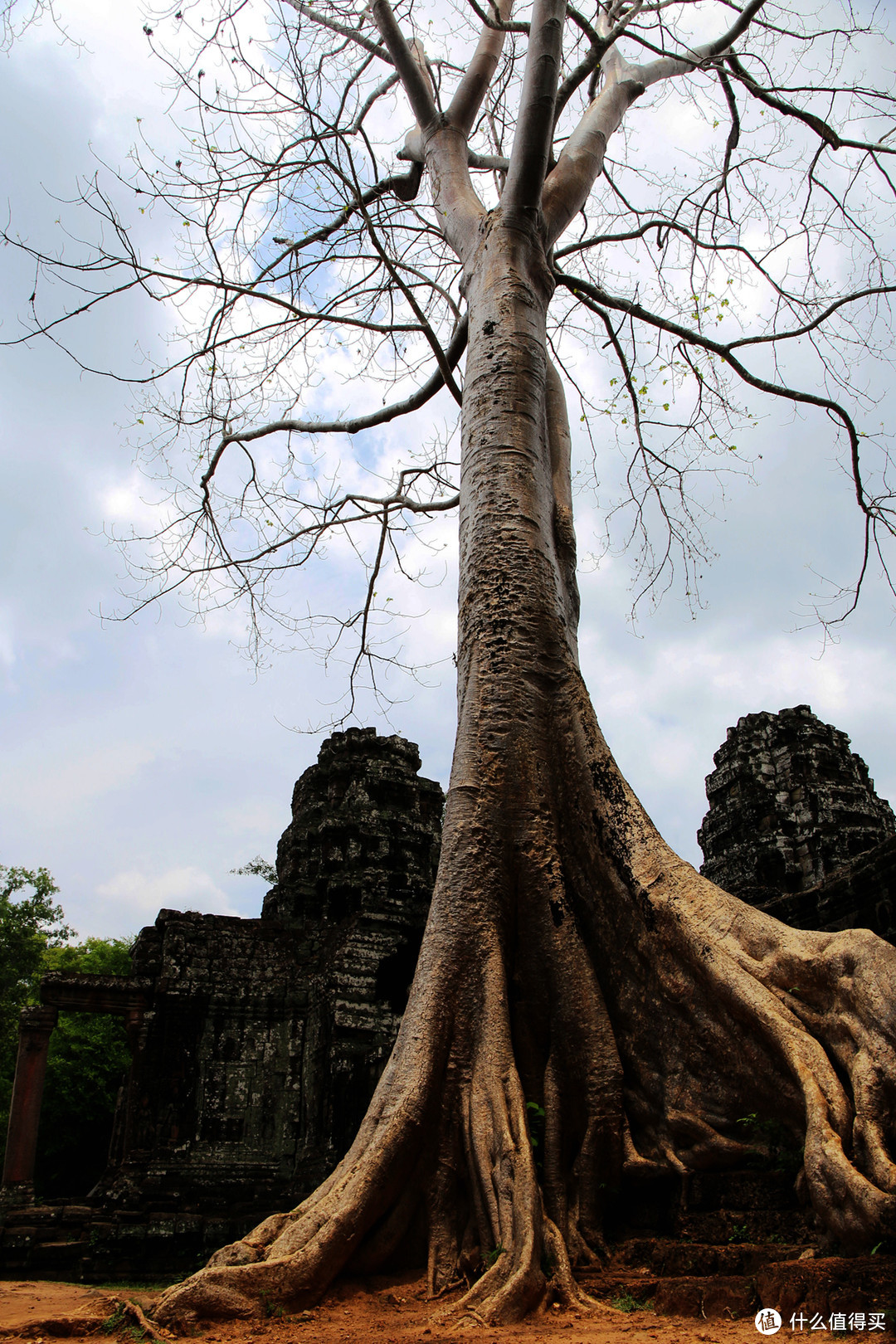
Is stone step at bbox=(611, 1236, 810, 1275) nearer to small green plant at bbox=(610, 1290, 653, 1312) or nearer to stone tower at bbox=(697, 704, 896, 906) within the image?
small green plant at bbox=(610, 1290, 653, 1312)

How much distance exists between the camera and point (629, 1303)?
246 cm

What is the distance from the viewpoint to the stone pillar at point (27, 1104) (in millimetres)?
7938

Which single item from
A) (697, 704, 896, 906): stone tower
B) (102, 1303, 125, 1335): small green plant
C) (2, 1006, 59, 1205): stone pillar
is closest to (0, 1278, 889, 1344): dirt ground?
(102, 1303, 125, 1335): small green plant

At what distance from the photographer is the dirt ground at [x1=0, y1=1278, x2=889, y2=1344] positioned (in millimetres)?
2100

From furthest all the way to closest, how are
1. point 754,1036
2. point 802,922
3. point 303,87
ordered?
1. point 802,922
2. point 303,87
3. point 754,1036

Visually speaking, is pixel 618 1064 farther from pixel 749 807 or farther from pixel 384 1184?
pixel 749 807

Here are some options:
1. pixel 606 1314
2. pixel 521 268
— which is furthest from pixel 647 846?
pixel 521 268

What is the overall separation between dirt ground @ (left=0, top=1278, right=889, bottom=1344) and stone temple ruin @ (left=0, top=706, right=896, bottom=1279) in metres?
5.19

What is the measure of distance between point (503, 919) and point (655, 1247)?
1135 millimetres

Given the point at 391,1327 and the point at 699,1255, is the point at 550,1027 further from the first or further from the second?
the point at 391,1327

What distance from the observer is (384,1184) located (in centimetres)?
288

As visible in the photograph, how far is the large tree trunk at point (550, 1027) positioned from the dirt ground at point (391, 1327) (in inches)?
2.9

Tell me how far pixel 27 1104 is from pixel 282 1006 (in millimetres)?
2471

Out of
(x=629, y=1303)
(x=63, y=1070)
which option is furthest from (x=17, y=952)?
(x=629, y=1303)
